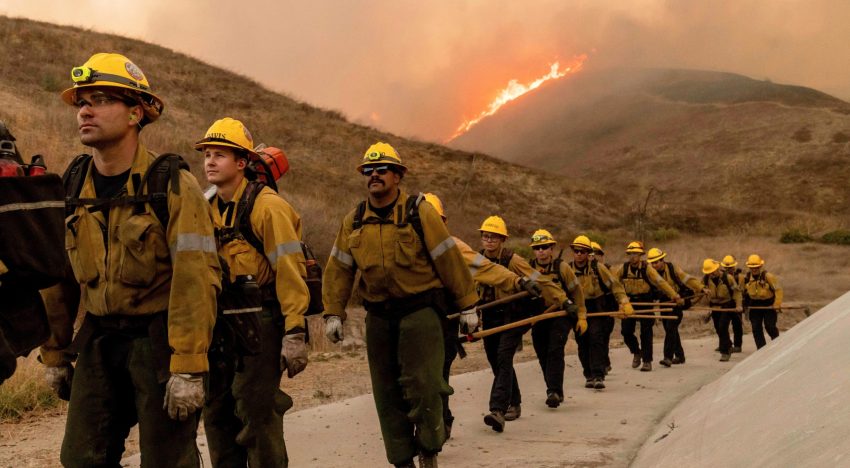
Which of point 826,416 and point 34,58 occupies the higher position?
point 34,58

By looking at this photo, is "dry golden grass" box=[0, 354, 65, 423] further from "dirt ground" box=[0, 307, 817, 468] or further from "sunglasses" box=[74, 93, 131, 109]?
"sunglasses" box=[74, 93, 131, 109]

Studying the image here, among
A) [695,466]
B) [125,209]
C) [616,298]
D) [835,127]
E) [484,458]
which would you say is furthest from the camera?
[835,127]

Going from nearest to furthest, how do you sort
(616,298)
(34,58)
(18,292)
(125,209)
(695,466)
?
(18,292), (125,209), (695,466), (616,298), (34,58)

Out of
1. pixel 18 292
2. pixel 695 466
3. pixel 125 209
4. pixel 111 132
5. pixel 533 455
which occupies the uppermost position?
pixel 111 132

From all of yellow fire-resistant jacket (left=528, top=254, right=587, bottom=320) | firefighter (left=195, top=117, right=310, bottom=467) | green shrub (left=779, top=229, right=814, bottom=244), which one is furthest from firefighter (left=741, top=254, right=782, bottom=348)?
green shrub (left=779, top=229, right=814, bottom=244)

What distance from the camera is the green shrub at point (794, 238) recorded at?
141 feet

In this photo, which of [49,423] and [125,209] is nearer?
[125,209]

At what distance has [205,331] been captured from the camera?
3.29 m

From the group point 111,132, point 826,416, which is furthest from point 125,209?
point 826,416

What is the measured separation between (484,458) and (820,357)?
3199 millimetres

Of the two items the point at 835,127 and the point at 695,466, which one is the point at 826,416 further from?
the point at 835,127

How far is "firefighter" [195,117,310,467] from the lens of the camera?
4.53 m

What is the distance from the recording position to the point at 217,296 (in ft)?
12.5

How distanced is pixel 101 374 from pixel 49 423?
5066mm
